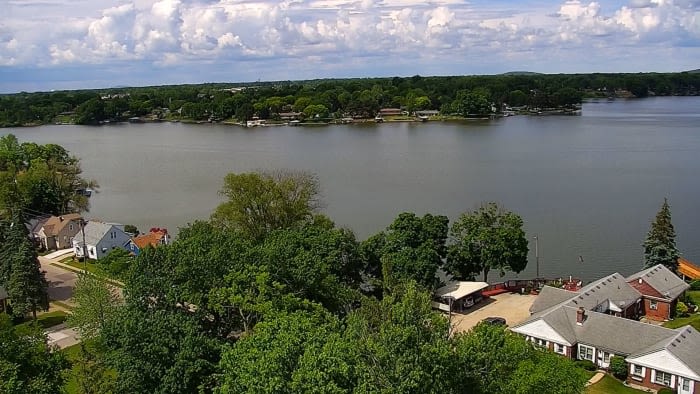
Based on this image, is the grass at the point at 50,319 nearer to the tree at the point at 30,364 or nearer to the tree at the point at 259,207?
the tree at the point at 259,207

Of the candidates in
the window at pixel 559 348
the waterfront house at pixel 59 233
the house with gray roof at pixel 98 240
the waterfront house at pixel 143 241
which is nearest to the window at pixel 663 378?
the window at pixel 559 348

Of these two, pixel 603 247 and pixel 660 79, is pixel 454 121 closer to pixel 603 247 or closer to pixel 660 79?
pixel 603 247

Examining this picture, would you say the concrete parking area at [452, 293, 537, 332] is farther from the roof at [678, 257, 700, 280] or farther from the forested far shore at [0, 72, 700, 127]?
the forested far shore at [0, 72, 700, 127]

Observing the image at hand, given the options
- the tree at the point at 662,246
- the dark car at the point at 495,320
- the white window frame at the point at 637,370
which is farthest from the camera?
the tree at the point at 662,246

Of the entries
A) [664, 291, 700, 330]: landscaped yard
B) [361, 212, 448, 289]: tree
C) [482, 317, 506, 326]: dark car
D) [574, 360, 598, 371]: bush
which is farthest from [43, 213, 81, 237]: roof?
[664, 291, 700, 330]: landscaped yard

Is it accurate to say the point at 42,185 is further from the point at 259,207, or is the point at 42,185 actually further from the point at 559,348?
the point at 559,348

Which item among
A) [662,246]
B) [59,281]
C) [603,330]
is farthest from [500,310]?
[59,281]
